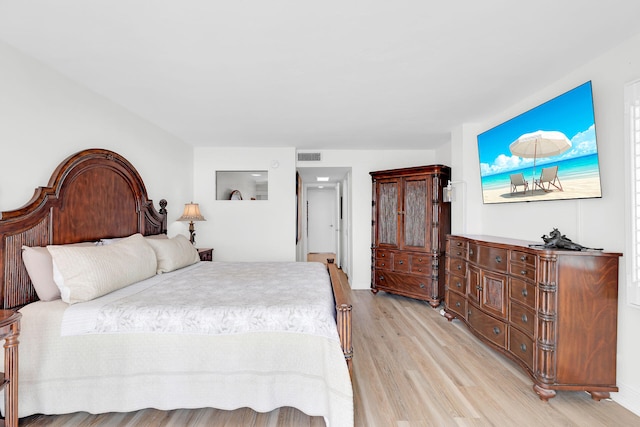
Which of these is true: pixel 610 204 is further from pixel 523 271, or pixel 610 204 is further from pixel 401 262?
pixel 401 262

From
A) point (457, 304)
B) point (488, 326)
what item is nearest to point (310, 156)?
point (457, 304)

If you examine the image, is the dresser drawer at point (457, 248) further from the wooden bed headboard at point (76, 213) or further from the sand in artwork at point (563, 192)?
the wooden bed headboard at point (76, 213)

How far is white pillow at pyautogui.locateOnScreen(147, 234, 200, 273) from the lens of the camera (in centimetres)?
296

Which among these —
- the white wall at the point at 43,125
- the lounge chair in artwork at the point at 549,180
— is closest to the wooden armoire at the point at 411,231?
the lounge chair in artwork at the point at 549,180

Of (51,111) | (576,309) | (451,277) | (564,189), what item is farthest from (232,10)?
(451,277)

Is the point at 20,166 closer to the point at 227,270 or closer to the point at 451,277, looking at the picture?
the point at 227,270

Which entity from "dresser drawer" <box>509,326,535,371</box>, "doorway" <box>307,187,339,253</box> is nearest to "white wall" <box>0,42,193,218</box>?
"dresser drawer" <box>509,326,535,371</box>

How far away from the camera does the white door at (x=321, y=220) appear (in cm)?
1009

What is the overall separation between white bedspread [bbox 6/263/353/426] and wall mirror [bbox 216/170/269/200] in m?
3.37

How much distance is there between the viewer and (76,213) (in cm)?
256

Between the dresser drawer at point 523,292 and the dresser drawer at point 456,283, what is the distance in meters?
0.74

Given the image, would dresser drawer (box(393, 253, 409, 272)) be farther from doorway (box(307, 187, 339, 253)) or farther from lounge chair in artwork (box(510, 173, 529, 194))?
doorway (box(307, 187, 339, 253))

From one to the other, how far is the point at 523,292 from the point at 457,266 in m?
1.05

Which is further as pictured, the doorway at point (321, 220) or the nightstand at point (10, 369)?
the doorway at point (321, 220)
